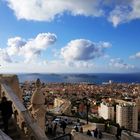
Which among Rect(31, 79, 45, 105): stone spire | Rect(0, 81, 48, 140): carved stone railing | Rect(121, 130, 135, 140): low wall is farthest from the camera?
Rect(121, 130, 135, 140): low wall

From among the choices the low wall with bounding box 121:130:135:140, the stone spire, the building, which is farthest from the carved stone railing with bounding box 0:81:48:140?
the building

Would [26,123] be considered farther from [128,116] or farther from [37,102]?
[128,116]

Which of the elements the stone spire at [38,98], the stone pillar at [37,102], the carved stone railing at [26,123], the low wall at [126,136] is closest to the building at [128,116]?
the low wall at [126,136]

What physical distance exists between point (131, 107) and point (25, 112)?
246ft

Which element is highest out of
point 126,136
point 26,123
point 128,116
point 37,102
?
point 37,102

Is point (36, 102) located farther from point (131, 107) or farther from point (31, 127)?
point (131, 107)

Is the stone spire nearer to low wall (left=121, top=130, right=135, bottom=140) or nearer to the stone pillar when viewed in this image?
the stone pillar

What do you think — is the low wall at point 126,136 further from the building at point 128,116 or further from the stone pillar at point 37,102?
the building at point 128,116

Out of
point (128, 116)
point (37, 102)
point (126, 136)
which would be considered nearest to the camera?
point (37, 102)

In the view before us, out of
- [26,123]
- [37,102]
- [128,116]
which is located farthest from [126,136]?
[128,116]

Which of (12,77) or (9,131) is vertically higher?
(12,77)

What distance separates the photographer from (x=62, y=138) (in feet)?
30.8

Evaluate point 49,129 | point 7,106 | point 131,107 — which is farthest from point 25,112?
point 131,107

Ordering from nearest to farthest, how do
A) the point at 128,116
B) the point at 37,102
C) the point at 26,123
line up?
the point at 26,123, the point at 37,102, the point at 128,116
